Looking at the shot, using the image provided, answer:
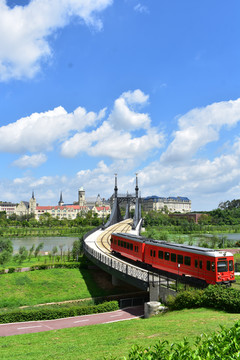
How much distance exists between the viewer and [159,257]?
24.6 metres

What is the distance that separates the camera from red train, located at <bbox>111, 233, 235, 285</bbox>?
18.7m

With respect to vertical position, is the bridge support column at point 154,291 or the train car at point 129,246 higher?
the train car at point 129,246

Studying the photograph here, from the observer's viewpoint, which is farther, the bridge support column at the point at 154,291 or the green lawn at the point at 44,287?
the green lawn at the point at 44,287

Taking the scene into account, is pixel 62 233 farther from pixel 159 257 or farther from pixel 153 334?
pixel 153 334

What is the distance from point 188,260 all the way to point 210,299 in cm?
449

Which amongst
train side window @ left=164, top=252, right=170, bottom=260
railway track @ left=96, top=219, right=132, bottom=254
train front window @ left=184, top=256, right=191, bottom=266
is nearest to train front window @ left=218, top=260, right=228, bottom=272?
train front window @ left=184, top=256, right=191, bottom=266

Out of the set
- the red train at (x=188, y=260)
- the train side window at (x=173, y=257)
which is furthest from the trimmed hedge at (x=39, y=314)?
the train side window at (x=173, y=257)

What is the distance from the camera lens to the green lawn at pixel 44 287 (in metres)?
28.9

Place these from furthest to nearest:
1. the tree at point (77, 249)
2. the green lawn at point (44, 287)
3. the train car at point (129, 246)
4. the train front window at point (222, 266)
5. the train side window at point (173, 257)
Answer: the tree at point (77, 249) → the green lawn at point (44, 287) → the train car at point (129, 246) → the train side window at point (173, 257) → the train front window at point (222, 266)

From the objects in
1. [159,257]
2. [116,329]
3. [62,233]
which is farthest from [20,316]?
[62,233]

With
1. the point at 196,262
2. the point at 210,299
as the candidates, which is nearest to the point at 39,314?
the point at 196,262

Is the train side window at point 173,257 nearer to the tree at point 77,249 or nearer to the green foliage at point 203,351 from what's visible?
the green foliage at point 203,351

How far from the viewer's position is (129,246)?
30.8 meters

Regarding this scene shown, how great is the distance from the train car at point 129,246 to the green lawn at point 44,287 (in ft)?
14.9
